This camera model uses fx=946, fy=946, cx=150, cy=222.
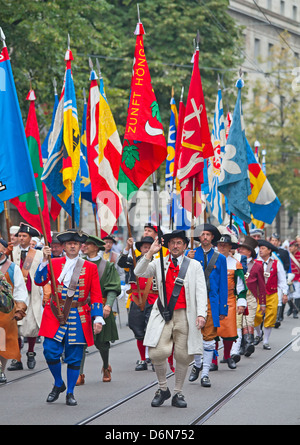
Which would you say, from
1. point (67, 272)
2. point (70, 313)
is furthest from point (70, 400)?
point (67, 272)

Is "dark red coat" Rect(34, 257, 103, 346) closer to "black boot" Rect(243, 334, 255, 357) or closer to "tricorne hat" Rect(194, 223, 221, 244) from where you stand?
"tricorne hat" Rect(194, 223, 221, 244)

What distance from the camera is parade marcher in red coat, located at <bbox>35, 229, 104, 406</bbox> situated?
31.3 feet

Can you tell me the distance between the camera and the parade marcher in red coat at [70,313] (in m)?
9.55

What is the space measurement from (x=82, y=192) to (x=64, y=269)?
6.71 meters

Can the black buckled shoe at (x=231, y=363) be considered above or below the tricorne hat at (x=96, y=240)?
below

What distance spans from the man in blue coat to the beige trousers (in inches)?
70.4

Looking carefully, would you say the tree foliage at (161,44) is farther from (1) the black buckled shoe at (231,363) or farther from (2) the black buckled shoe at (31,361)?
(1) the black buckled shoe at (231,363)

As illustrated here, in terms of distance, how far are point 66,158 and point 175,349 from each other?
12.9ft

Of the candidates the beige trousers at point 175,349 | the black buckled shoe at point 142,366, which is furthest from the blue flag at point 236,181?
the beige trousers at point 175,349

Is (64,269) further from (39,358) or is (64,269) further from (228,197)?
(228,197)

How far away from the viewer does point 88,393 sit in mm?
10336

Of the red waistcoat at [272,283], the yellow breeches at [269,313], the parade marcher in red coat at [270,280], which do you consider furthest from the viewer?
the red waistcoat at [272,283]

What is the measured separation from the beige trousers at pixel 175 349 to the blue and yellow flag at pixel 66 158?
347 cm
